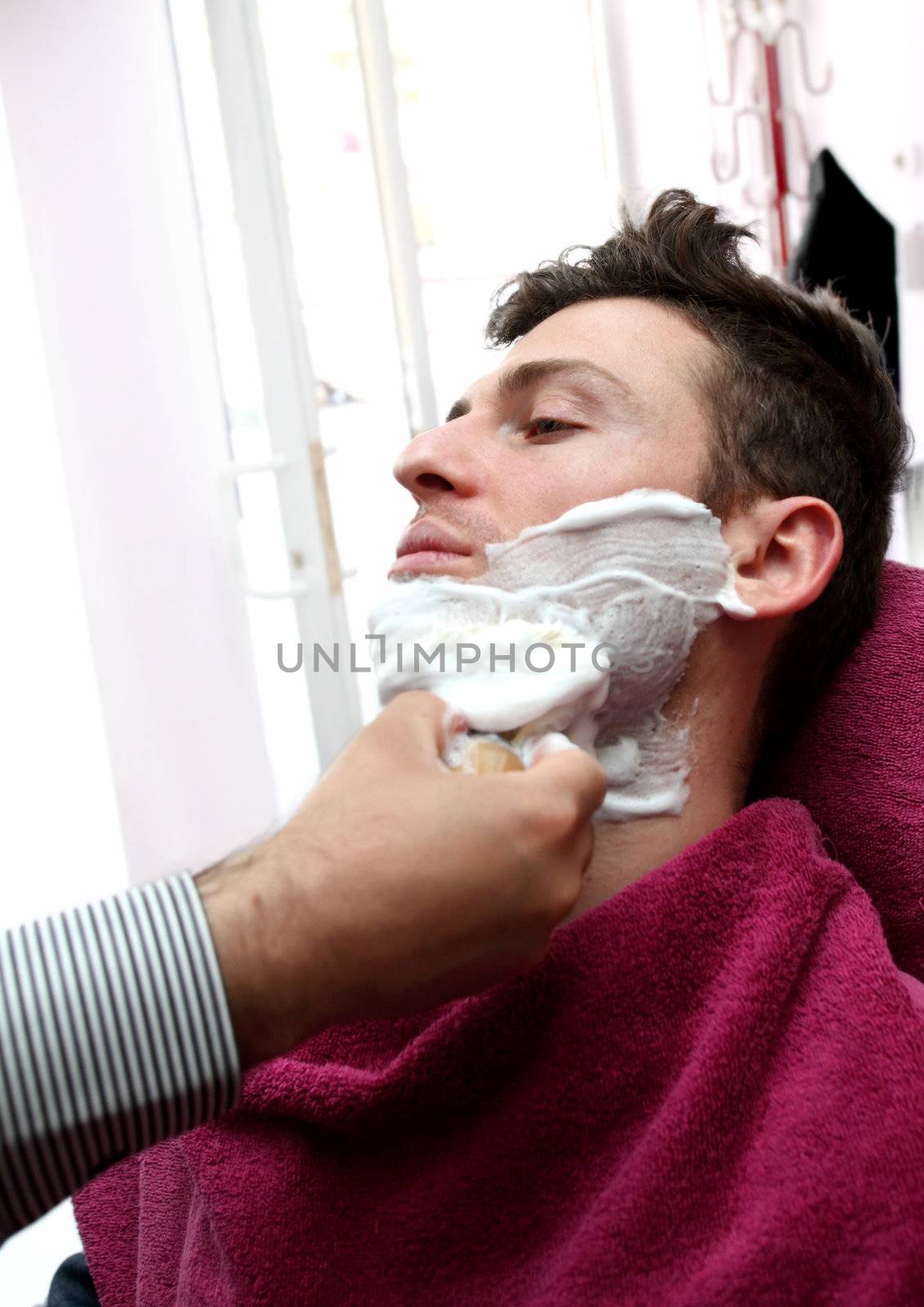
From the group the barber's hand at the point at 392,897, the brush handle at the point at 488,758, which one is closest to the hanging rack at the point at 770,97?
the brush handle at the point at 488,758

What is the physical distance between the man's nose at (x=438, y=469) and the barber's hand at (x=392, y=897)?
38 cm

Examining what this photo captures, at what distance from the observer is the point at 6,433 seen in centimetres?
171

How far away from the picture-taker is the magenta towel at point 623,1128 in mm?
665

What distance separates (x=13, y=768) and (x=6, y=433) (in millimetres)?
540

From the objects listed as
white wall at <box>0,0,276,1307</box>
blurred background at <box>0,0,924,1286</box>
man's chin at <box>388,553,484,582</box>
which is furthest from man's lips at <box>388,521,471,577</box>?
white wall at <box>0,0,276,1307</box>

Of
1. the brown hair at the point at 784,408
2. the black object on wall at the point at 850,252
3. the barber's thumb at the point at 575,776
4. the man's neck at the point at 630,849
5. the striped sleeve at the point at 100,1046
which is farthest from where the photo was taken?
the black object on wall at the point at 850,252

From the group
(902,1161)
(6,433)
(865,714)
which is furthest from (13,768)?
(902,1161)

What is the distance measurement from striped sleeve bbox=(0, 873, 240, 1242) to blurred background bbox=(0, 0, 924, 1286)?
1219mm

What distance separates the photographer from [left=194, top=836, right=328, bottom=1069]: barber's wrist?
591mm

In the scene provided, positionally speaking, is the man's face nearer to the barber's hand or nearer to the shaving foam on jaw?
the shaving foam on jaw

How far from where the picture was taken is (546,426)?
991 millimetres

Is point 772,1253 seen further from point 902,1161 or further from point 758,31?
point 758,31

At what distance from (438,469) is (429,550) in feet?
0.26

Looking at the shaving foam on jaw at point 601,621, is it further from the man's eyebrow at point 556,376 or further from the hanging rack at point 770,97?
the hanging rack at point 770,97
